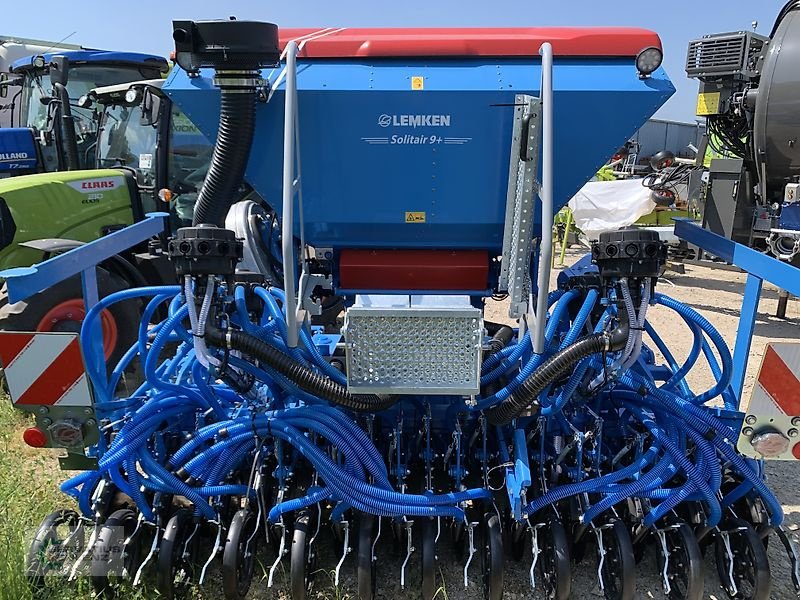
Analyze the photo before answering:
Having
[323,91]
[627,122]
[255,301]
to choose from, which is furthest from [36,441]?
[627,122]

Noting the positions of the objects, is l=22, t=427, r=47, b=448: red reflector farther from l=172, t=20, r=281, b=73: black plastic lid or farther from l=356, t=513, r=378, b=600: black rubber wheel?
l=172, t=20, r=281, b=73: black plastic lid

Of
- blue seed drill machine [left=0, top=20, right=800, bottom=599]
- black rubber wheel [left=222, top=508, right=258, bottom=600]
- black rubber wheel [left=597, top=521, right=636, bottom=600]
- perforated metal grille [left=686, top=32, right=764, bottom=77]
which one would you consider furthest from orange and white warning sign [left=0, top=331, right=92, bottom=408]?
perforated metal grille [left=686, top=32, right=764, bottom=77]

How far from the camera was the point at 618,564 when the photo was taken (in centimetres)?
238

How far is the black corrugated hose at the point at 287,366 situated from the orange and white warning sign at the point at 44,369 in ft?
1.59

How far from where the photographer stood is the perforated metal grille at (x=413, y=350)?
89.6 inches

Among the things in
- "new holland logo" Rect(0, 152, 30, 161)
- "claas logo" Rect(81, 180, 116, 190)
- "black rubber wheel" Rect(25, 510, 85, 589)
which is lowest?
"black rubber wheel" Rect(25, 510, 85, 589)

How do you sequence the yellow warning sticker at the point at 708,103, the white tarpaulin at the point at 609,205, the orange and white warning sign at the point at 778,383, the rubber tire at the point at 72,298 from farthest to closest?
the white tarpaulin at the point at 609,205, the yellow warning sticker at the point at 708,103, the rubber tire at the point at 72,298, the orange and white warning sign at the point at 778,383

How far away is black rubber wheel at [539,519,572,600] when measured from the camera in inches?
90.8

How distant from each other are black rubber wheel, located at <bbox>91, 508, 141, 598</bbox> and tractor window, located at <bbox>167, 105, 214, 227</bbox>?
9.94 feet

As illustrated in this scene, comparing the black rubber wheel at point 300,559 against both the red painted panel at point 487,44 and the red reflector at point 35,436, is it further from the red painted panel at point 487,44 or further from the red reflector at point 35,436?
the red painted panel at point 487,44

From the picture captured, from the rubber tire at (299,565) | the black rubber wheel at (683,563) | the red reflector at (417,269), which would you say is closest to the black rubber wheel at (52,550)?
the rubber tire at (299,565)

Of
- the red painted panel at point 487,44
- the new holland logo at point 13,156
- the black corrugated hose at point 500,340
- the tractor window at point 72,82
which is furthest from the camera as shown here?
the tractor window at point 72,82

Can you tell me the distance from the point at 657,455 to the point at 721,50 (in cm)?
542

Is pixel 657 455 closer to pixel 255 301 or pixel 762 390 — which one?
pixel 762 390
